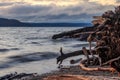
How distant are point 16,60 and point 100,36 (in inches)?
505

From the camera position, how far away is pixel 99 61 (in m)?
16.4

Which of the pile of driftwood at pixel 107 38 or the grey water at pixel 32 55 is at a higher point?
the pile of driftwood at pixel 107 38

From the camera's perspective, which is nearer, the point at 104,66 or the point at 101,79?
the point at 101,79

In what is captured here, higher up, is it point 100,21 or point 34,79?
point 100,21

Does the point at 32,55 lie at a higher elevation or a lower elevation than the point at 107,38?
lower

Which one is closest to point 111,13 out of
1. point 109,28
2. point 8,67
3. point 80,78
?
point 109,28

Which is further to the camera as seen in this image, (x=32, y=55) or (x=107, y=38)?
(x=32, y=55)

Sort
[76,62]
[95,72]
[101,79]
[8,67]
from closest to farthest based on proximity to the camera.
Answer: [101,79] → [95,72] → [76,62] → [8,67]

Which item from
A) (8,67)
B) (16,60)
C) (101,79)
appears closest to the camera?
(101,79)

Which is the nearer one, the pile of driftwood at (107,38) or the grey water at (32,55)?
the pile of driftwood at (107,38)

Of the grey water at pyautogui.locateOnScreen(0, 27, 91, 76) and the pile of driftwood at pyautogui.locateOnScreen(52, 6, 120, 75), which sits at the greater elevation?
the pile of driftwood at pyautogui.locateOnScreen(52, 6, 120, 75)

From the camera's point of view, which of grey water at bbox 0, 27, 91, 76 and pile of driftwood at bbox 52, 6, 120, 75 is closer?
pile of driftwood at bbox 52, 6, 120, 75

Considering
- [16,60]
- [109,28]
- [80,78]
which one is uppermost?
[109,28]

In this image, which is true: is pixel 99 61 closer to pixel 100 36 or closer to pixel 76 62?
pixel 100 36
